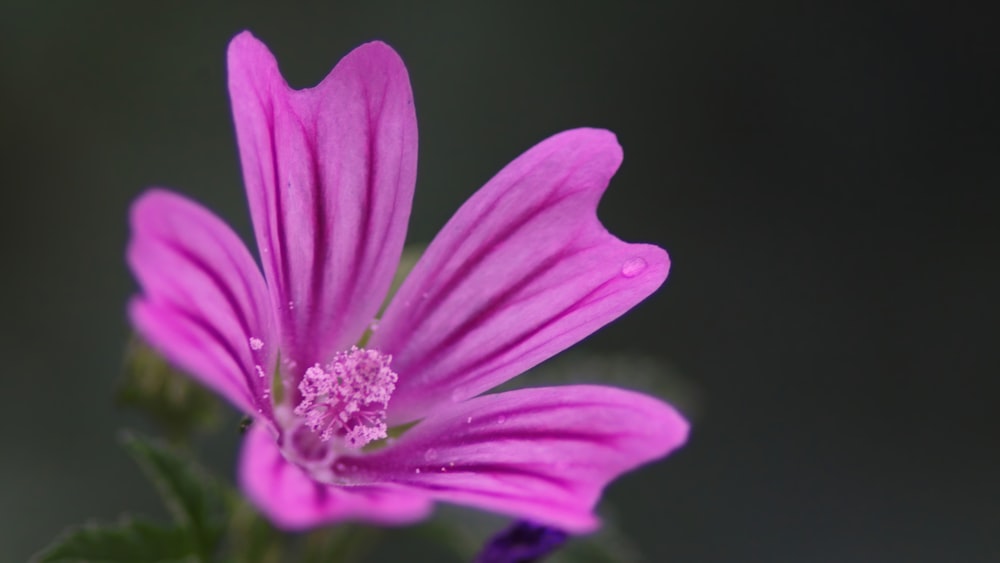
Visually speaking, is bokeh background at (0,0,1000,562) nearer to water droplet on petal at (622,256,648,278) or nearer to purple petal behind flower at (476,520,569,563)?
purple petal behind flower at (476,520,569,563)

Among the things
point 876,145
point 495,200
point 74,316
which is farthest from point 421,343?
point 876,145

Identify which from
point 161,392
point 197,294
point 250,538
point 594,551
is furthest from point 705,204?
point 197,294

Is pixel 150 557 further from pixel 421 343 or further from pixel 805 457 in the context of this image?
pixel 805 457

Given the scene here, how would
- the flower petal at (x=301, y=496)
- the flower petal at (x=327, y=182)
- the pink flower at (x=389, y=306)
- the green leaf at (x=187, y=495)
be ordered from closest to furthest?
1. the flower petal at (x=301, y=496)
2. the pink flower at (x=389, y=306)
3. the flower petal at (x=327, y=182)
4. the green leaf at (x=187, y=495)

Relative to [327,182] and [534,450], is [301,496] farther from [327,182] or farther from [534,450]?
[327,182]

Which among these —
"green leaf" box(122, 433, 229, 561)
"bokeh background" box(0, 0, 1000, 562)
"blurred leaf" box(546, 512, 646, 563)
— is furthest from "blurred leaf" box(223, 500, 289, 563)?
"bokeh background" box(0, 0, 1000, 562)

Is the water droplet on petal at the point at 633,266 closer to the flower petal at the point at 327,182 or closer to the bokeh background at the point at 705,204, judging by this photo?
the flower petal at the point at 327,182

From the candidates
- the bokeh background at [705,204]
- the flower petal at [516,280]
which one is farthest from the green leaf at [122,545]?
the bokeh background at [705,204]
